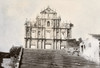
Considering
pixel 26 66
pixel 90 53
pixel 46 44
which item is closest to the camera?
pixel 26 66

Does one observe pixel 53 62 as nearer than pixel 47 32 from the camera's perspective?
Yes

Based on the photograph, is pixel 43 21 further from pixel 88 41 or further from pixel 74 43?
pixel 88 41

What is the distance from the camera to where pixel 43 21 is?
34.0 meters

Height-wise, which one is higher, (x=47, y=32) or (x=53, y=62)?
(x=47, y=32)

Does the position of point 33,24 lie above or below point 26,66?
above

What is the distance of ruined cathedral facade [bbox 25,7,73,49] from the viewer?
110 feet

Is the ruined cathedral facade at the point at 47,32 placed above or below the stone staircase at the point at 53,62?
above

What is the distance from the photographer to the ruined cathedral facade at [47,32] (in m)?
33.6

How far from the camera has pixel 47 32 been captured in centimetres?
3406

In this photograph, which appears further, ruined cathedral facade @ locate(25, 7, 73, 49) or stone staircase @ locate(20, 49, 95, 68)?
ruined cathedral facade @ locate(25, 7, 73, 49)

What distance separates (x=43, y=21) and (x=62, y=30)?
2.60 meters

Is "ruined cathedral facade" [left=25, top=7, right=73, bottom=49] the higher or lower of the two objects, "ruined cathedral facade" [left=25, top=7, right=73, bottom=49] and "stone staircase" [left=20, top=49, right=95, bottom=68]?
the higher

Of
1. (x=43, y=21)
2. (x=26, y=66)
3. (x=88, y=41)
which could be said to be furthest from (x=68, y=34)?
(x=26, y=66)

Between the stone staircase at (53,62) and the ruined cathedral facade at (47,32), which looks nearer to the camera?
the stone staircase at (53,62)
